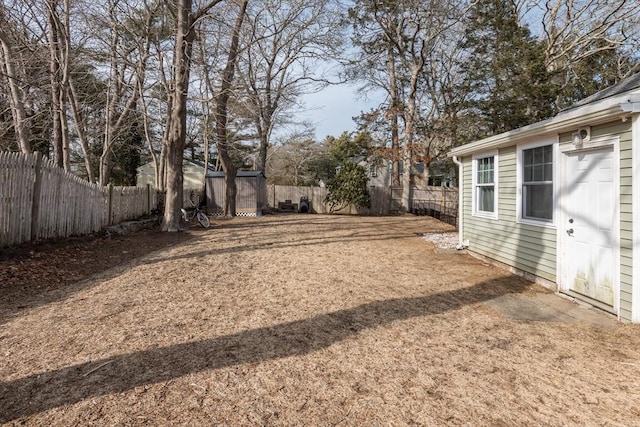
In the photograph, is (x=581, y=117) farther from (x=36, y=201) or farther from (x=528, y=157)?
(x=36, y=201)

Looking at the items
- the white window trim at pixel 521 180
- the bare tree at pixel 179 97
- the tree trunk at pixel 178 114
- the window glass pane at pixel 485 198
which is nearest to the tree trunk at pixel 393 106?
the bare tree at pixel 179 97

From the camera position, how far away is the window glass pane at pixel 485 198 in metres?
7.26

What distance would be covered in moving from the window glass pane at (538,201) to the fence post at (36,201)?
28.6ft

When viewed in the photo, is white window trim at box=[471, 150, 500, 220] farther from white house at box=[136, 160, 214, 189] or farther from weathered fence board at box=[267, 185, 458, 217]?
white house at box=[136, 160, 214, 189]

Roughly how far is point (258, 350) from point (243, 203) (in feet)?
47.7

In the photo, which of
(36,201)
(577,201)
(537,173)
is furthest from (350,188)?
(577,201)

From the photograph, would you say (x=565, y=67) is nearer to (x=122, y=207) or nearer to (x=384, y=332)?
(x=384, y=332)

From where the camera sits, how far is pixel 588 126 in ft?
14.6

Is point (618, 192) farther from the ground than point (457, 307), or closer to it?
farther from the ground

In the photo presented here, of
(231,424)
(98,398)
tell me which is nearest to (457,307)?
(231,424)

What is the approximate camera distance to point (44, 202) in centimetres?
688

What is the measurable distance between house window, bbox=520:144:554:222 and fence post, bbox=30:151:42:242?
342 inches

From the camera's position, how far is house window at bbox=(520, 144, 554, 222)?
535 centimetres

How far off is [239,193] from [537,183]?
45.1 feet
